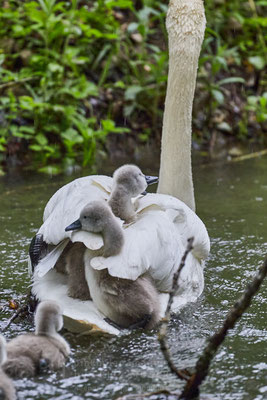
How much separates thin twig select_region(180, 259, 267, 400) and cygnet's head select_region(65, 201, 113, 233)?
41.7 inches

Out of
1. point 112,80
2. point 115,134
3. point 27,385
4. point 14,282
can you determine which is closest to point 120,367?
point 27,385

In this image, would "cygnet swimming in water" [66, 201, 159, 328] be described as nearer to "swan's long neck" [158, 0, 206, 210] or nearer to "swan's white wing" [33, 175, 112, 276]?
"swan's white wing" [33, 175, 112, 276]

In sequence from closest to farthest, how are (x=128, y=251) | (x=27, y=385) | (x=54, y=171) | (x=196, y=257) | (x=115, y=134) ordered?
1. (x=27, y=385)
2. (x=128, y=251)
3. (x=196, y=257)
4. (x=54, y=171)
5. (x=115, y=134)

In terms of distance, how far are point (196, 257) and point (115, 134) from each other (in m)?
5.39

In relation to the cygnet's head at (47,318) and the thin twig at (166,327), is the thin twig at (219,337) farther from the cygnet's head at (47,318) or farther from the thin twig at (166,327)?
the cygnet's head at (47,318)

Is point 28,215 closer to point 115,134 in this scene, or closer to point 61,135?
point 61,135

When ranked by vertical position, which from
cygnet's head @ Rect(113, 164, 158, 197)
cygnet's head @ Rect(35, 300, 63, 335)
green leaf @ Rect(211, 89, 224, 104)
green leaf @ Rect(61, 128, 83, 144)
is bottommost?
green leaf @ Rect(61, 128, 83, 144)

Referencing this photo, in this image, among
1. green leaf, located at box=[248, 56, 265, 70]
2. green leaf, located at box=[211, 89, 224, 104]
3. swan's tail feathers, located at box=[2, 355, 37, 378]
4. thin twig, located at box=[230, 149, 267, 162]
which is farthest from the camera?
green leaf, located at box=[248, 56, 265, 70]

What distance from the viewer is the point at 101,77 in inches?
394

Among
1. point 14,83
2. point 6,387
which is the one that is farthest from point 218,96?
point 6,387

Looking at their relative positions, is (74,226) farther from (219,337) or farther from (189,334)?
(219,337)

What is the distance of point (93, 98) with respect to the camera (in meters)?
10.1

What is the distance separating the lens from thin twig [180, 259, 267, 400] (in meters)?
2.85

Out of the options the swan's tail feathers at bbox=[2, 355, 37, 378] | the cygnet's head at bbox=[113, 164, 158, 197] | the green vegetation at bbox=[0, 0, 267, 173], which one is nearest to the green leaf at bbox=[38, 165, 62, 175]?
the green vegetation at bbox=[0, 0, 267, 173]
